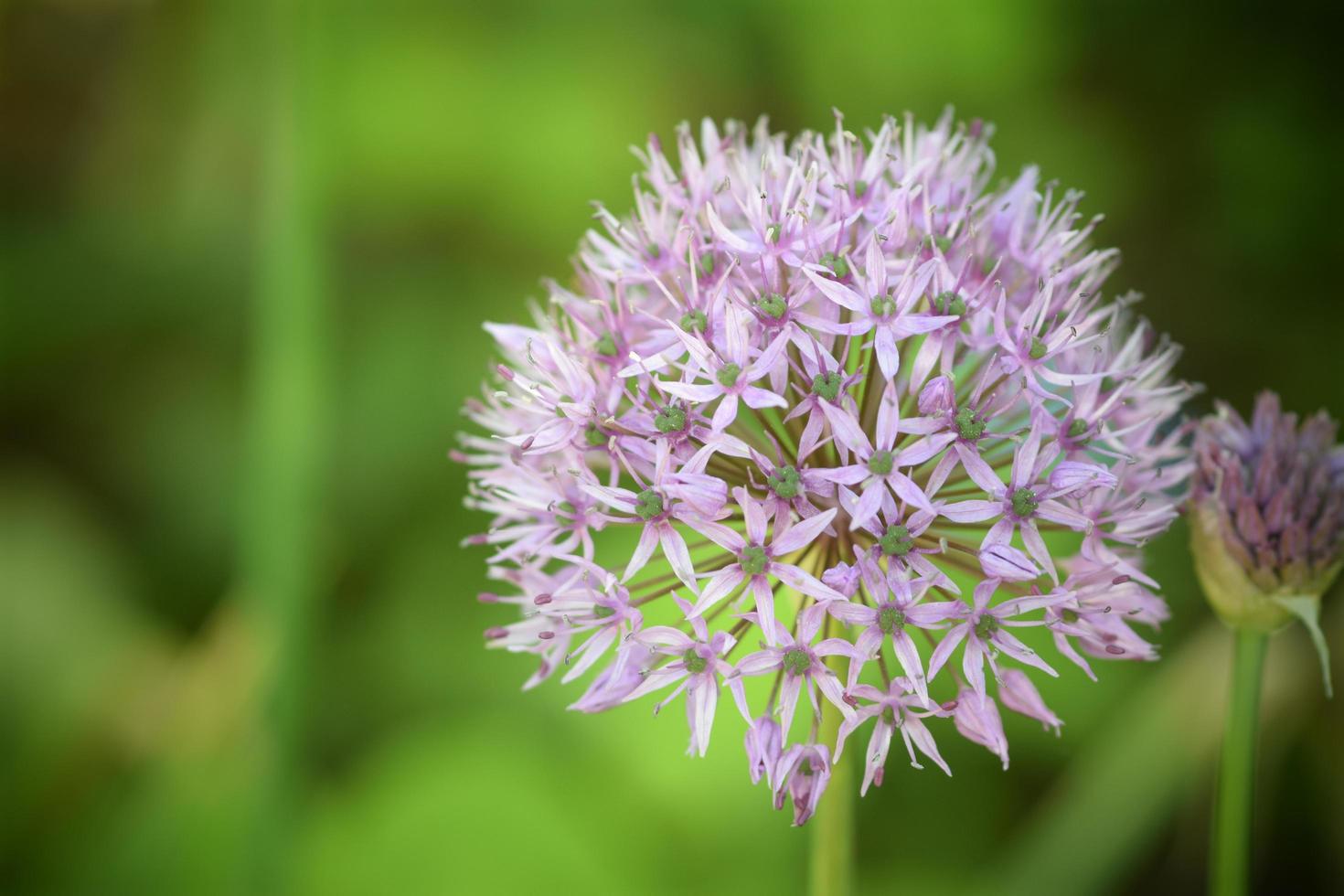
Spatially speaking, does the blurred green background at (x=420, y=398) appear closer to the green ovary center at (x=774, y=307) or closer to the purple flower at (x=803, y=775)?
the purple flower at (x=803, y=775)

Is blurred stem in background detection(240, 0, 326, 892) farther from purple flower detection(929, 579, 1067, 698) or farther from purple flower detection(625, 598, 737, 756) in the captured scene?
purple flower detection(929, 579, 1067, 698)

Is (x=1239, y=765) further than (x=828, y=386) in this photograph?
Yes

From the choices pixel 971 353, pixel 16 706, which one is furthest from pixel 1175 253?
pixel 16 706

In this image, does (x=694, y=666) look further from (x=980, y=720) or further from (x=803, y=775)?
(x=980, y=720)

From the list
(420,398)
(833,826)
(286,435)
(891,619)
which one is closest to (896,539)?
(891,619)

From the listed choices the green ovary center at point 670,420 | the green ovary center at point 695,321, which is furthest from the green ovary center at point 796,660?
the green ovary center at point 695,321
